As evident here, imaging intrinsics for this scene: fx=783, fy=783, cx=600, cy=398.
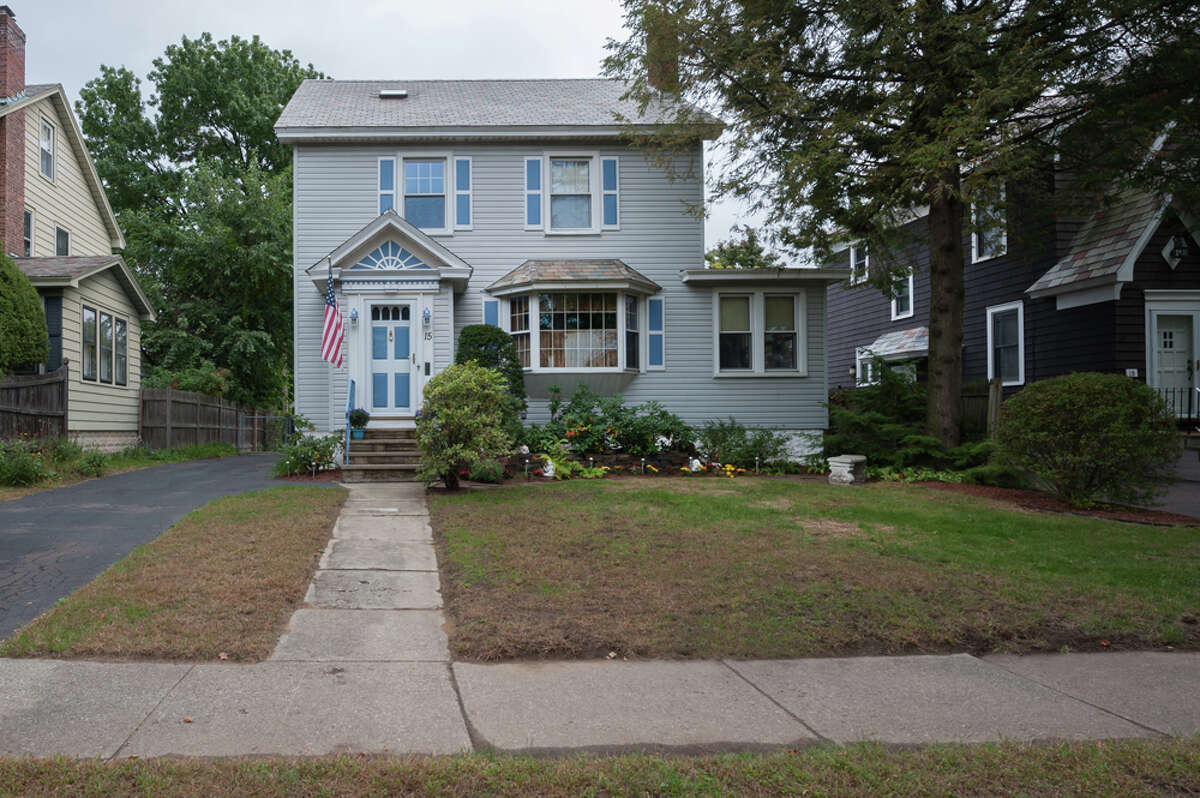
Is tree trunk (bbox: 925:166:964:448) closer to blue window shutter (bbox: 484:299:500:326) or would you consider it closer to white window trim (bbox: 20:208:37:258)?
blue window shutter (bbox: 484:299:500:326)

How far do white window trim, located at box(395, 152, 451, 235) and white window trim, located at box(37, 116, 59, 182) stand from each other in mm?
11077

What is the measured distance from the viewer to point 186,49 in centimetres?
3438

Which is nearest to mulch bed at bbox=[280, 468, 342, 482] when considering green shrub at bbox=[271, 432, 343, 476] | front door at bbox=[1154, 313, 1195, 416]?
green shrub at bbox=[271, 432, 343, 476]

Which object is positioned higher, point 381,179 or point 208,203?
point 208,203

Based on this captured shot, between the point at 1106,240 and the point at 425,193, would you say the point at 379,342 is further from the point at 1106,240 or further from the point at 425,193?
the point at 1106,240

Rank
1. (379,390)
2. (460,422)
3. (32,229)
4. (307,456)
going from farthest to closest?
(32,229), (379,390), (307,456), (460,422)

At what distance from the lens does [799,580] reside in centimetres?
614

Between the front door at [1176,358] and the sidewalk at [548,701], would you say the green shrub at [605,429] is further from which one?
the front door at [1176,358]

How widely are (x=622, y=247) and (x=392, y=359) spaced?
5233 millimetres

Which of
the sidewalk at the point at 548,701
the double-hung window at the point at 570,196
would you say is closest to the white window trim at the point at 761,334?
the double-hung window at the point at 570,196

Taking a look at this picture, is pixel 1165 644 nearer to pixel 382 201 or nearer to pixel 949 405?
pixel 949 405

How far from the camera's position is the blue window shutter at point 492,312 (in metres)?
15.8

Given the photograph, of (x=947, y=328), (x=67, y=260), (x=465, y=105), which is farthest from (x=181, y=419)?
(x=947, y=328)

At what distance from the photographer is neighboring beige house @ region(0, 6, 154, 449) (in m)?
16.2
